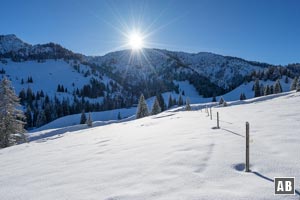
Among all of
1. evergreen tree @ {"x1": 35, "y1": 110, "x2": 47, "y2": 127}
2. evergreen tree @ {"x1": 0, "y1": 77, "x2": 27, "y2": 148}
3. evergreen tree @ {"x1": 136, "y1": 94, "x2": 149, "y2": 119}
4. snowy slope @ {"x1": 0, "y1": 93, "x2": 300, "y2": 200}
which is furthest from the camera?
evergreen tree @ {"x1": 35, "y1": 110, "x2": 47, "y2": 127}

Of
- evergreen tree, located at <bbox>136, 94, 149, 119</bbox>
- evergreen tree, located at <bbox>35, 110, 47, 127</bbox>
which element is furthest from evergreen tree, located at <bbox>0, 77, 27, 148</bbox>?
evergreen tree, located at <bbox>35, 110, 47, 127</bbox>

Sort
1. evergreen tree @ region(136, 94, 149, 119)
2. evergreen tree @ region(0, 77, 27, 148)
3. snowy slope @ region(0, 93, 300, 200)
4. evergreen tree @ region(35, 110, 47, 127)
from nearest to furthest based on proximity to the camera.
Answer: snowy slope @ region(0, 93, 300, 200) < evergreen tree @ region(0, 77, 27, 148) < evergreen tree @ region(136, 94, 149, 119) < evergreen tree @ region(35, 110, 47, 127)

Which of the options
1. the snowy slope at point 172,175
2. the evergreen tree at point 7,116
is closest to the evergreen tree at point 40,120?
the evergreen tree at point 7,116

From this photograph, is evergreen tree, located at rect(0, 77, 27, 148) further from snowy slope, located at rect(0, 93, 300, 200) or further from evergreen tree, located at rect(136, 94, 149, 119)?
evergreen tree, located at rect(136, 94, 149, 119)

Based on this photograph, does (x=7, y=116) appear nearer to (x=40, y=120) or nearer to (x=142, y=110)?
(x=142, y=110)

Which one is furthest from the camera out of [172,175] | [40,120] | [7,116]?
[40,120]

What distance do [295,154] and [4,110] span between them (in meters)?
31.1

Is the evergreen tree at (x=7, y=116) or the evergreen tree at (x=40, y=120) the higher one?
the evergreen tree at (x=7, y=116)

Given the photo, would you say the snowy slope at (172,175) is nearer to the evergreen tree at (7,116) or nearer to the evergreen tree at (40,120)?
the evergreen tree at (7,116)

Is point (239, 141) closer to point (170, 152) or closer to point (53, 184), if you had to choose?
point (170, 152)

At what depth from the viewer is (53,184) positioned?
5656 millimetres

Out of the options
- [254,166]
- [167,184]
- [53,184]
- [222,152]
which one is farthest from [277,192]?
[53,184]

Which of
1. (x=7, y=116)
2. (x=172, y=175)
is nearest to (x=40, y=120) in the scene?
(x=7, y=116)

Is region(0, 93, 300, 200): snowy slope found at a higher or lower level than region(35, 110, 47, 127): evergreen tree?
higher
